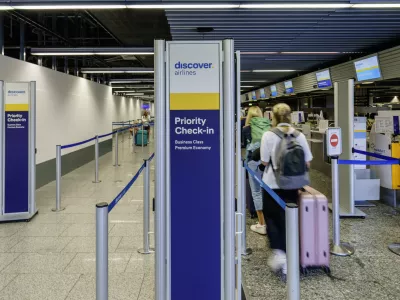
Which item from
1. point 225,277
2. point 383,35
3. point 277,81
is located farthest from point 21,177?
point 277,81

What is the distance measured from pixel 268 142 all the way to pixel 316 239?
105 cm

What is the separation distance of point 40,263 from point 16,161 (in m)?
2.13

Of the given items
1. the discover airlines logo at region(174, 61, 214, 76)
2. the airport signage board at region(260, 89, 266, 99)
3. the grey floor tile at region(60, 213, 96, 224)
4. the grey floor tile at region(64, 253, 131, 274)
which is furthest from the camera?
the airport signage board at region(260, 89, 266, 99)

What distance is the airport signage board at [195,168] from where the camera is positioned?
1952mm

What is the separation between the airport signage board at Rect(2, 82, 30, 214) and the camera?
16.4 feet

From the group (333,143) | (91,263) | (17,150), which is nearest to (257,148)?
(333,143)

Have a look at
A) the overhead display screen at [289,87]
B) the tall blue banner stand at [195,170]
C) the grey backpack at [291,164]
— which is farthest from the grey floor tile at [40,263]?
the overhead display screen at [289,87]

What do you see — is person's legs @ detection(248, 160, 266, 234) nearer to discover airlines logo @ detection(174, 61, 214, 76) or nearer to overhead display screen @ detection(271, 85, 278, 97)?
discover airlines logo @ detection(174, 61, 214, 76)

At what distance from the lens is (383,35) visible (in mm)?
7836

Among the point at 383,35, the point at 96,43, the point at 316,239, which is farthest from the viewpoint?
the point at 96,43

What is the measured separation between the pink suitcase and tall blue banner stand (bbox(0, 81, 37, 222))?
12.8 feet

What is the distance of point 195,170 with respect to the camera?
1.99m

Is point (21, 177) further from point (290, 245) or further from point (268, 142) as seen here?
point (290, 245)

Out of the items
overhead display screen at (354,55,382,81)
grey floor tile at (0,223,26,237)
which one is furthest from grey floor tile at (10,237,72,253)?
overhead display screen at (354,55,382,81)
